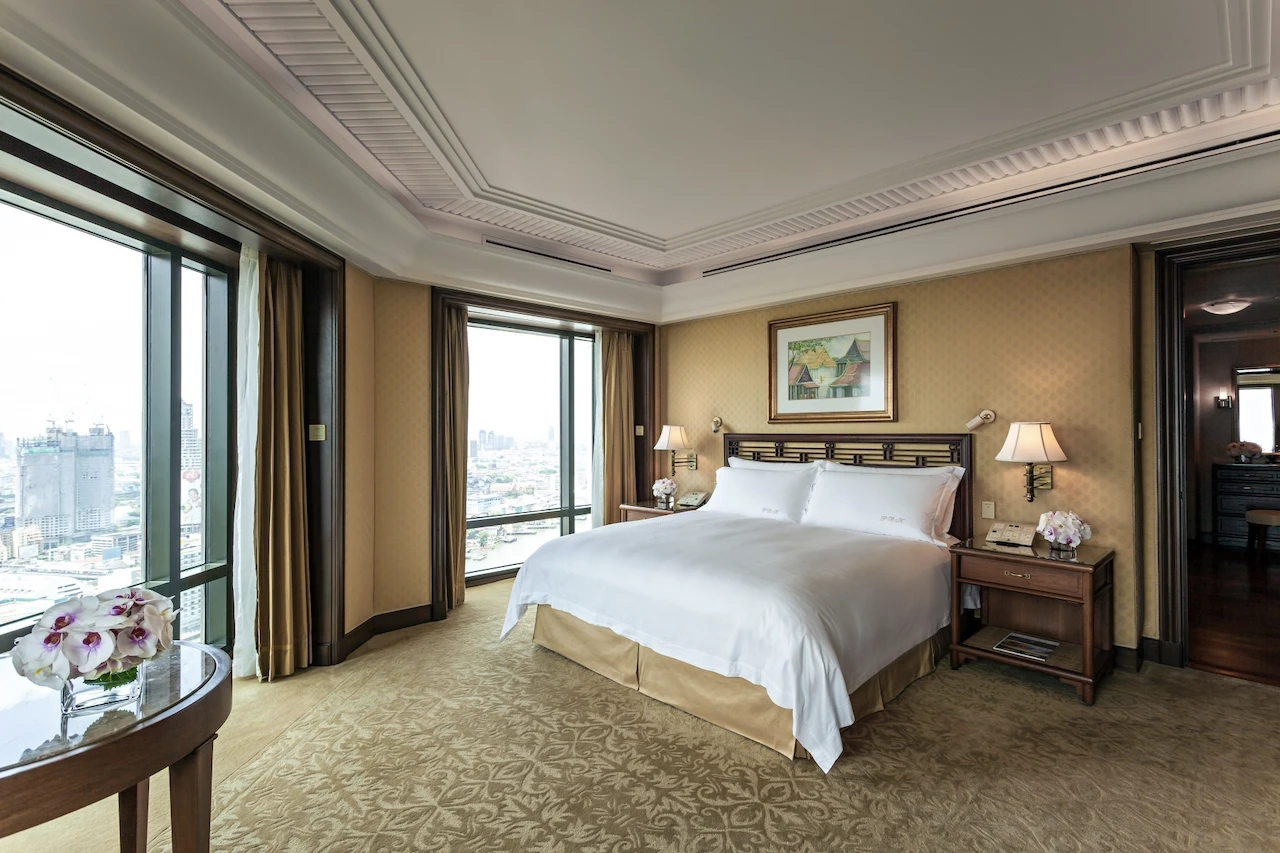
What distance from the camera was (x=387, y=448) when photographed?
4.28 meters

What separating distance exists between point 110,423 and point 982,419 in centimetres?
494

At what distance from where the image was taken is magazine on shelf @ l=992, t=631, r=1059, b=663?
3217 mm

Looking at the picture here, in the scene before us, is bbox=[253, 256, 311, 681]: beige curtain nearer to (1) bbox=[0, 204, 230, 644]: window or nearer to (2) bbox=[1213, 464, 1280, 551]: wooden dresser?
(1) bbox=[0, 204, 230, 644]: window

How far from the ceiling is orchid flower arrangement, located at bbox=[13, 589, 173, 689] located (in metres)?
1.94

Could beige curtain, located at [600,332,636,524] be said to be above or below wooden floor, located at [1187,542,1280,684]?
above

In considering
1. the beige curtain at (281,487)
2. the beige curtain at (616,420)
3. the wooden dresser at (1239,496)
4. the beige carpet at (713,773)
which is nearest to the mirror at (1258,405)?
the wooden dresser at (1239,496)

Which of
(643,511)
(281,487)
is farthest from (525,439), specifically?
(281,487)

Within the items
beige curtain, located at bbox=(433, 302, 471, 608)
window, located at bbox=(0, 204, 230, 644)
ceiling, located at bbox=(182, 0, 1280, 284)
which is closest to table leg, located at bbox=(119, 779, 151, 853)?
window, located at bbox=(0, 204, 230, 644)

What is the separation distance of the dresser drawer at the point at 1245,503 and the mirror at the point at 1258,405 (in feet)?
2.28

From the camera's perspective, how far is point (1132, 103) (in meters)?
2.65

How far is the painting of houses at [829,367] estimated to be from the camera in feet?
15.1

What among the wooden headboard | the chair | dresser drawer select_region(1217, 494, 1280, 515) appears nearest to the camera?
the wooden headboard

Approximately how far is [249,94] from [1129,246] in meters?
4.50

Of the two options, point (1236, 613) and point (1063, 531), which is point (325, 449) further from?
point (1236, 613)
